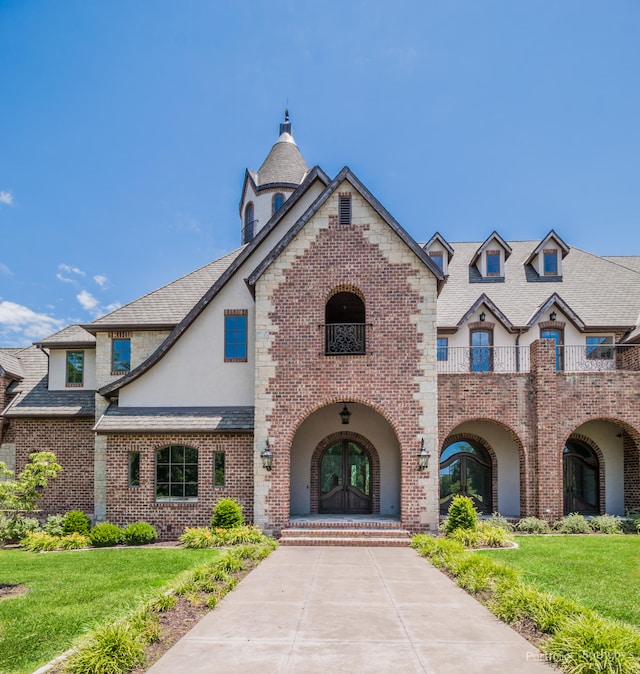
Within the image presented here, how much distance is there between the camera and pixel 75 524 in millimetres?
17656

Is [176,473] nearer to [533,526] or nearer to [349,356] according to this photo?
[349,356]

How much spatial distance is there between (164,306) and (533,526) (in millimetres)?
13769

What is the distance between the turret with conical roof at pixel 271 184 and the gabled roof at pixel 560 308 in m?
10.8

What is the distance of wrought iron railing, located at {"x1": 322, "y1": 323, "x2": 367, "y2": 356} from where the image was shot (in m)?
17.6

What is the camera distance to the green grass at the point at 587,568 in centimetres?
987

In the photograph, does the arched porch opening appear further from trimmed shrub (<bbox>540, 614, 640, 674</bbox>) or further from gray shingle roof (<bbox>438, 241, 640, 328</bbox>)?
trimmed shrub (<bbox>540, 614, 640, 674</bbox>)

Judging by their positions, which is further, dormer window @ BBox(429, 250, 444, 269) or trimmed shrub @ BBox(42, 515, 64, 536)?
dormer window @ BBox(429, 250, 444, 269)

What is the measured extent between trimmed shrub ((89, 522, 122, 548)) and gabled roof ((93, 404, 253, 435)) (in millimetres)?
2746

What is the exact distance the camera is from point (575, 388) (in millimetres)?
19500

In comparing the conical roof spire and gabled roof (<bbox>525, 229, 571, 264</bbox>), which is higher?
the conical roof spire

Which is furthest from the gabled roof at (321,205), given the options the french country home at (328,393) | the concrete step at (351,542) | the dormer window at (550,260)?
the dormer window at (550,260)

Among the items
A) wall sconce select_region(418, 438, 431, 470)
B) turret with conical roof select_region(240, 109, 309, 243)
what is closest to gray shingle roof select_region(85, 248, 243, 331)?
turret with conical roof select_region(240, 109, 309, 243)

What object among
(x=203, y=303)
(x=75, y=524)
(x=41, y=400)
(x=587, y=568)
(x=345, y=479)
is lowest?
(x=75, y=524)

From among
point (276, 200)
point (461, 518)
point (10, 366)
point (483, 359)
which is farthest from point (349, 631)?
point (276, 200)
